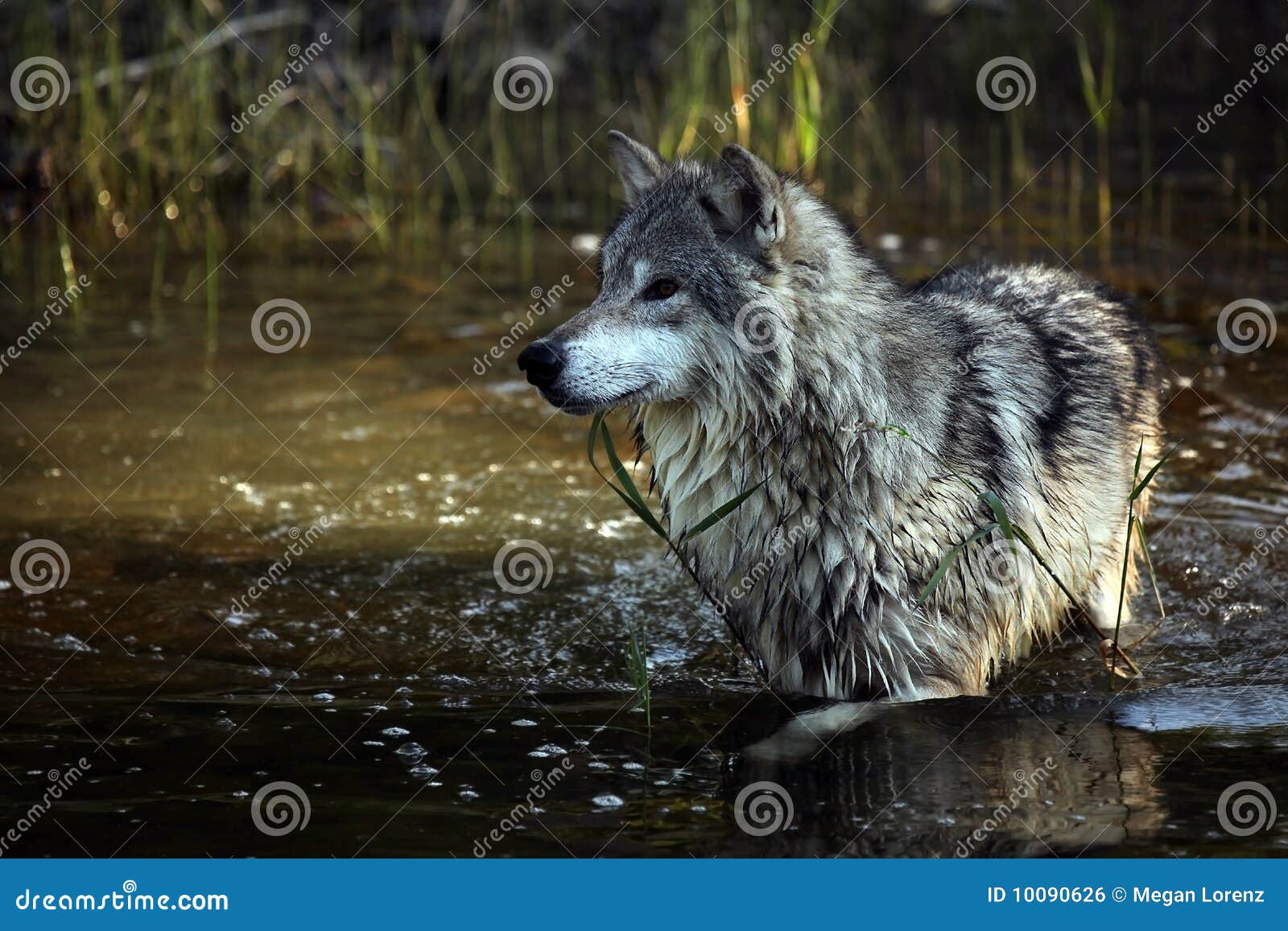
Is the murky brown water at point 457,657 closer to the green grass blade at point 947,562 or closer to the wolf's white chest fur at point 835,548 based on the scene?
the wolf's white chest fur at point 835,548

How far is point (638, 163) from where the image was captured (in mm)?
4773

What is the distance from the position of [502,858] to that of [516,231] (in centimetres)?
905

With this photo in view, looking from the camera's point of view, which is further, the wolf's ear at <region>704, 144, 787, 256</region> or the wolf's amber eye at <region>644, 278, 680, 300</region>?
the wolf's amber eye at <region>644, 278, 680, 300</region>

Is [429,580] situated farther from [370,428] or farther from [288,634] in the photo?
[370,428]

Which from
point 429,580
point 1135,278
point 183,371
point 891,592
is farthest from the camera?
point 1135,278

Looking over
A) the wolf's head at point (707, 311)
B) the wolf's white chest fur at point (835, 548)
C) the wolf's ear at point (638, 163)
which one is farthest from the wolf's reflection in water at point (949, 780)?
the wolf's ear at point (638, 163)

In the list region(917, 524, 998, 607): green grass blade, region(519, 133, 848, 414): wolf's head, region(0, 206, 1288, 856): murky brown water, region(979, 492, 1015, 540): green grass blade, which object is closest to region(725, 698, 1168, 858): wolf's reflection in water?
region(0, 206, 1288, 856): murky brown water

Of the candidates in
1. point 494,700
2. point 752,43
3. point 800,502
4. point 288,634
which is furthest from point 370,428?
point 752,43

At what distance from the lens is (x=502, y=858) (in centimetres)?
364

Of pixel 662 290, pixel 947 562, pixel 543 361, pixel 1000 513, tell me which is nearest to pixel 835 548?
pixel 947 562

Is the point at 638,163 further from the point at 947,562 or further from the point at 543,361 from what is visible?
the point at 947,562

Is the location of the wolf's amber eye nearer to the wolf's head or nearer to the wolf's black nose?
the wolf's head

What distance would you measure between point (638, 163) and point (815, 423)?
1.13 m

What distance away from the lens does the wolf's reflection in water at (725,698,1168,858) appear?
3711mm
